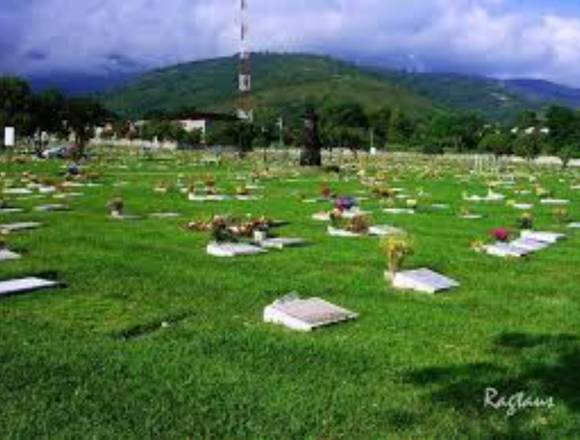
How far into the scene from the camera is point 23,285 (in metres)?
15.0

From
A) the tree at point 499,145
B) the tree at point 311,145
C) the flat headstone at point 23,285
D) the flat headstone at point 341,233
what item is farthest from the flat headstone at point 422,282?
the tree at point 499,145

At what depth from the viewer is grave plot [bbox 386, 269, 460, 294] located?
16.3 m

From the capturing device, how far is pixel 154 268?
1772 centimetres

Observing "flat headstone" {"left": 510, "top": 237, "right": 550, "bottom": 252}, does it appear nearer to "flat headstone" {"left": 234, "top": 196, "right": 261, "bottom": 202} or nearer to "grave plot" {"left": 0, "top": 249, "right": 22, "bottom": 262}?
"grave plot" {"left": 0, "top": 249, "right": 22, "bottom": 262}

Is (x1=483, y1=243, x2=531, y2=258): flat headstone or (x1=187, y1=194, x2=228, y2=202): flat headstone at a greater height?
(x1=483, y1=243, x2=531, y2=258): flat headstone

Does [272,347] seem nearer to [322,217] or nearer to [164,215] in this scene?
[322,217]

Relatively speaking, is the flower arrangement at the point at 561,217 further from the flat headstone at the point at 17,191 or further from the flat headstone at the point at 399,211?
the flat headstone at the point at 17,191

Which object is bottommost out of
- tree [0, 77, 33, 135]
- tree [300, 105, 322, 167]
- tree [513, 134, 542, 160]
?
tree [513, 134, 542, 160]

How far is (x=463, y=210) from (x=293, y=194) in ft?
29.3

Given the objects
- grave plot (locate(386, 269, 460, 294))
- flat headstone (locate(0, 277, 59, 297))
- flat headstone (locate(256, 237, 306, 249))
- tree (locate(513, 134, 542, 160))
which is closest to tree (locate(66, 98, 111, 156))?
tree (locate(513, 134, 542, 160))

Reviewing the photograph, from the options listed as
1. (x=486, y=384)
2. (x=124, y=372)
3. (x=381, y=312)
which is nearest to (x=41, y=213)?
(x=381, y=312)

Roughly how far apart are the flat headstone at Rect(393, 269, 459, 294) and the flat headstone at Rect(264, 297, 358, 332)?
106 inches

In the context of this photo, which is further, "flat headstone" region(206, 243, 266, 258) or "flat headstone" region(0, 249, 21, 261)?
"flat headstone" region(206, 243, 266, 258)

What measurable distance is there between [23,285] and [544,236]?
14351 millimetres
